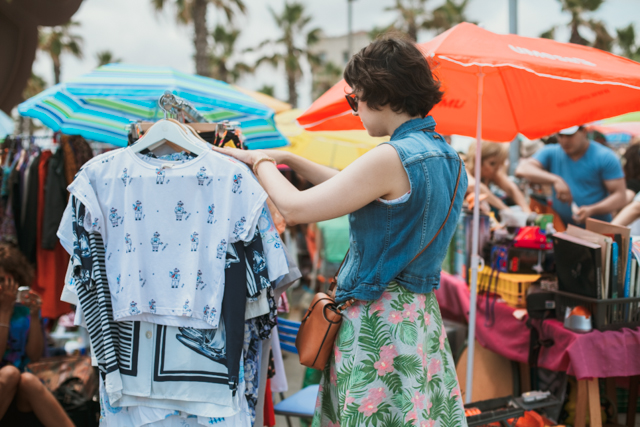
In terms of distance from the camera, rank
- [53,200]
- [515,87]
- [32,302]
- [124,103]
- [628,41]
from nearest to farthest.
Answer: [32,302] → [515,87] → [53,200] → [124,103] → [628,41]

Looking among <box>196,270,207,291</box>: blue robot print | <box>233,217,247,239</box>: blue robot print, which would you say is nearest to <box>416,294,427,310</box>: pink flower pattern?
<box>233,217,247,239</box>: blue robot print

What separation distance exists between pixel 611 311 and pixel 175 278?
7.73ft

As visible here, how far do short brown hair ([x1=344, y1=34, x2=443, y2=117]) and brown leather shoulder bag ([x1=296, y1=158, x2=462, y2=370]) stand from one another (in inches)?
11.2

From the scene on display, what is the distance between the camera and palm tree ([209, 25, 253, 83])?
2427cm

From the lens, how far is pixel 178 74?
349cm

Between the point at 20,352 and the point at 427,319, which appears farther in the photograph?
the point at 20,352

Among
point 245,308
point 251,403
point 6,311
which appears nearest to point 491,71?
point 245,308

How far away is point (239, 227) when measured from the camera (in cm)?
175

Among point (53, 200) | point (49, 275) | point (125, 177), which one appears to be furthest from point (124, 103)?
point (125, 177)

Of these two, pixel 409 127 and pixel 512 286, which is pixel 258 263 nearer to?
pixel 409 127

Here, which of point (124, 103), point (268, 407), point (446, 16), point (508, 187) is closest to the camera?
point (268, 407)

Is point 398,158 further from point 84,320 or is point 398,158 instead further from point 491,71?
point 491,71

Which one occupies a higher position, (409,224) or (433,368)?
(409,224)

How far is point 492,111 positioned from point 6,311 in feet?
10.8
